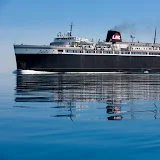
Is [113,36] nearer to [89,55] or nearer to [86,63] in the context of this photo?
[89,55]

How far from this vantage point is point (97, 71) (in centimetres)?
9112

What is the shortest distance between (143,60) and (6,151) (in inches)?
3736

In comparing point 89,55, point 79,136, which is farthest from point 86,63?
point 79,136

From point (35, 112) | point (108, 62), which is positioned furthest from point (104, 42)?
point (35, 112)

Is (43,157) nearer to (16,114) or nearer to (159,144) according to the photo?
(159,144)

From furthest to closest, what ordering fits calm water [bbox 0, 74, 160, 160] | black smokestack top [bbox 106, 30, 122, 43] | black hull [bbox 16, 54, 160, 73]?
black smokestack top [bbox 106, 30, 122, 43] → black hull [bbox 16, 54, 160, 73] → calm water [bbox 0, 74, 160, 160]

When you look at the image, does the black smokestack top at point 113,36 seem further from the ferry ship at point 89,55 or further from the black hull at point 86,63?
the black hull at point 86,63

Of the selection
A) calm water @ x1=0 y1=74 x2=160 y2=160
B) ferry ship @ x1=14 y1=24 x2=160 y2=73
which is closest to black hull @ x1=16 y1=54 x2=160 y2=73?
ferry ship @ x1=14 y1=24 x2=160 y2=73

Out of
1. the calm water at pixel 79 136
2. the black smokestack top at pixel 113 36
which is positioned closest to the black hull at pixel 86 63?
the black smokestack top at pixel 113 36

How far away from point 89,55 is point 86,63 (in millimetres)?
2839

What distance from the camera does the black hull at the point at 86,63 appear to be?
85.0 metres

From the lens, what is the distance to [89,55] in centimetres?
9212

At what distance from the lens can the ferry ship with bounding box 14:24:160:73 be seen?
85625 mm

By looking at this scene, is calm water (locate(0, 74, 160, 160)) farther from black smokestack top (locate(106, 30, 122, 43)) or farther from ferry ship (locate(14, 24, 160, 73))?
black smokestack top (locate(106, 30, 122, 43))
